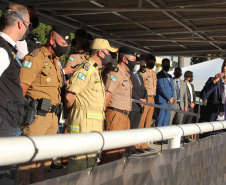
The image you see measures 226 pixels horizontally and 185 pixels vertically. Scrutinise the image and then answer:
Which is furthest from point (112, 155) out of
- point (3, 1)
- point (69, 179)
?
point (3, 1)

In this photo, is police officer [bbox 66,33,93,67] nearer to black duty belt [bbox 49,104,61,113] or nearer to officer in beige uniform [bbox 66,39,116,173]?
officer in beige uniform [bbox 66,39,116,173]

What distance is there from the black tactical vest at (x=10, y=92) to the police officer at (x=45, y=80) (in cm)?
67

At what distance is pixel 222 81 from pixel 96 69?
8.14ft

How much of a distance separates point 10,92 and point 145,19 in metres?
5.05

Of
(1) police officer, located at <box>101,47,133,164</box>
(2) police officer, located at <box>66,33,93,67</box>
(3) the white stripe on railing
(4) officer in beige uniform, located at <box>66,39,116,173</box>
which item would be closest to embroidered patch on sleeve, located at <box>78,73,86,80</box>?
(4) officer in beige uniform, located at <box>66,39,116,173</box>

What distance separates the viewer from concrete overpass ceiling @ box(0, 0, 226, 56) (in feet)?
19.7

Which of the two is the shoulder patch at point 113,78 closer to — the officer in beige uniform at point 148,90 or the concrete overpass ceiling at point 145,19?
the concrete overpass ceiling at point 145,19

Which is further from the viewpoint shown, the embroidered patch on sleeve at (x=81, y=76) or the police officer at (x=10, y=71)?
the embroidered patch on sleeve at (x=81, y=76)

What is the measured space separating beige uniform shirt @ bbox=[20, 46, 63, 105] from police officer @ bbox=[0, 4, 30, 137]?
0.64 meters

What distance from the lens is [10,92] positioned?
2.67 m

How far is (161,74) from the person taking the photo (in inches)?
340

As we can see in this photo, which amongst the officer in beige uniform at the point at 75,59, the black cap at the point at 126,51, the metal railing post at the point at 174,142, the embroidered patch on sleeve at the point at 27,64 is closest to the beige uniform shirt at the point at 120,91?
the black cap at the point at 126,51

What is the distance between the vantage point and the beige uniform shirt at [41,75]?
345cm

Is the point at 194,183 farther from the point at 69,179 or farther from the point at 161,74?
the point at 161,74
